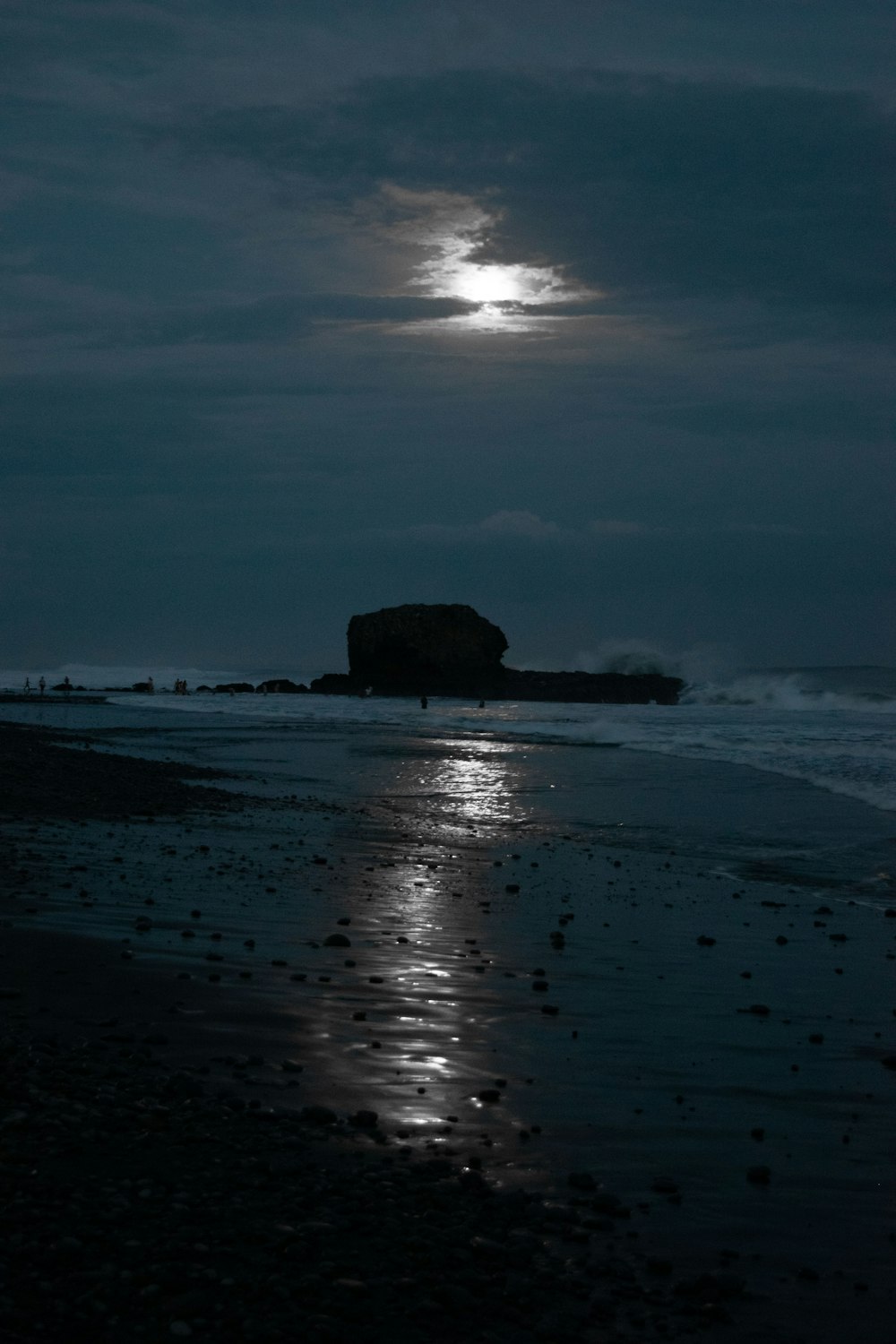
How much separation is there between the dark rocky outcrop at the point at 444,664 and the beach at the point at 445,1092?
109953 millimetres

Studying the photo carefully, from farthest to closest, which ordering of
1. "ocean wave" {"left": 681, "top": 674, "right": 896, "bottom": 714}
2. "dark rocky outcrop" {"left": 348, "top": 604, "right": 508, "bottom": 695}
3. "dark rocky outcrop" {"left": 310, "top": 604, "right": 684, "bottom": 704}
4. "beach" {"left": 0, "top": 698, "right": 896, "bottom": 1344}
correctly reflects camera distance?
1. "dark rocky outcrop" {"left": 348, "top": 604, "right": 508, "bottom": 695}
2. "dark rocky outcrop" {"left": 310, "top": 604, "right": 684, "bottom": 704}
3. "ocean wave" {"left": 681, "top": 674, "right": 896, "bottom": 714}
4. "beach" {"left": 0, "top": 698, "right": 896, "bottom": 1344}

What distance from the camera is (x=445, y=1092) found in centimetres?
699

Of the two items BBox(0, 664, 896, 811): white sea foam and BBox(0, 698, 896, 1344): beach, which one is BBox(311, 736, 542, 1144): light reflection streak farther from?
BBox(0, 664, 896, 811): white sea foam

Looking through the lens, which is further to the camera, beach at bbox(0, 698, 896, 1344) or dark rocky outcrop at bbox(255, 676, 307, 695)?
dark rocky outcrop at bbox(255, 676, 307, 695)

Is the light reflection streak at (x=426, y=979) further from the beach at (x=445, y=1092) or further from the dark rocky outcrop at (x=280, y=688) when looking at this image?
the dark rocky outcrop at (x=280, y=688)

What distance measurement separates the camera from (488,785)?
29734 mm

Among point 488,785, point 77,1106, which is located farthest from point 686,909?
point 488,785

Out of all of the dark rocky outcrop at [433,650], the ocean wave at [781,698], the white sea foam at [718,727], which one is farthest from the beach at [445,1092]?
the dark rocky outcrop at [433,650]

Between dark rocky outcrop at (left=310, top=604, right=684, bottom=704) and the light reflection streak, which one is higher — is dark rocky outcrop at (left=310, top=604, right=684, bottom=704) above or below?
above

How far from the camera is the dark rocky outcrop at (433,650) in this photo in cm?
12925

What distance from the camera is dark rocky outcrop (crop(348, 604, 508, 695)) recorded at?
424 ft

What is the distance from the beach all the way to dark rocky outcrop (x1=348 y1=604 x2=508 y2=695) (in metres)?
112

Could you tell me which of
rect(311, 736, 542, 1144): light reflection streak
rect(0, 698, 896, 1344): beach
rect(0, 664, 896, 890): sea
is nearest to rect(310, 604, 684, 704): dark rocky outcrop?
rect(0, 664, 896, 890): sea

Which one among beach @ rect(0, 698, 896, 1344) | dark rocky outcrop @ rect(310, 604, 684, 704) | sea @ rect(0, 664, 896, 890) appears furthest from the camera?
dark rocky outcrop @ rect(310, 604, 684, 704)
